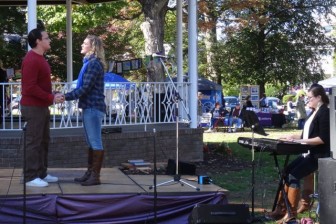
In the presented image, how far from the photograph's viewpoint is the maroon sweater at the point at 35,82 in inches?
276

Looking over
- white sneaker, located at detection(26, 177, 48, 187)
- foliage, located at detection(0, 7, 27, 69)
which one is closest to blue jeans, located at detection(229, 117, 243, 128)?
foliage, located at detection(0, 7, 27, 69)

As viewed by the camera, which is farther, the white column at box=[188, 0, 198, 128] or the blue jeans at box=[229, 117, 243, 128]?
the blue jeans at box=[229, 117, 243, 128]

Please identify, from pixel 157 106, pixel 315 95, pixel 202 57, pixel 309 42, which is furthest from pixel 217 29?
pixel 315 95

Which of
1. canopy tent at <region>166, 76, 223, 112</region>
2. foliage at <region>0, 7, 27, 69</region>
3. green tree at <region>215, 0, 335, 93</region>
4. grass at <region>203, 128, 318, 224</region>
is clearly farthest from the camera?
green tree at <region>215, 0, 335, 93</region>

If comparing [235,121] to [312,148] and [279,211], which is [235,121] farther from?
[312,148]

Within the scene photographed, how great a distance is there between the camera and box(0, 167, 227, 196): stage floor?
7047 mm

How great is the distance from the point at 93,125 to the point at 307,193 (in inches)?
113

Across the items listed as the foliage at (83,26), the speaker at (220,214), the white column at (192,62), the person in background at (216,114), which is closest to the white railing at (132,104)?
the white column at (192,62)

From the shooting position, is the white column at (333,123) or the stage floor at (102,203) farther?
the stage floor at (102,203)

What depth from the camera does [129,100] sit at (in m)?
12.1

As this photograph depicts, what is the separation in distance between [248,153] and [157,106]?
3.76 meters

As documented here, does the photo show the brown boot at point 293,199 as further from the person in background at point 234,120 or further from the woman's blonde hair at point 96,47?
the person in background at point 234,120

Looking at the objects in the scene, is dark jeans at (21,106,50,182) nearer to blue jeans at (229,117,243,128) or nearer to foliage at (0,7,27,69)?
foliage at (0,7,27,69)

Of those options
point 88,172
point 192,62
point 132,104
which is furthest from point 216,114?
point 88,172
